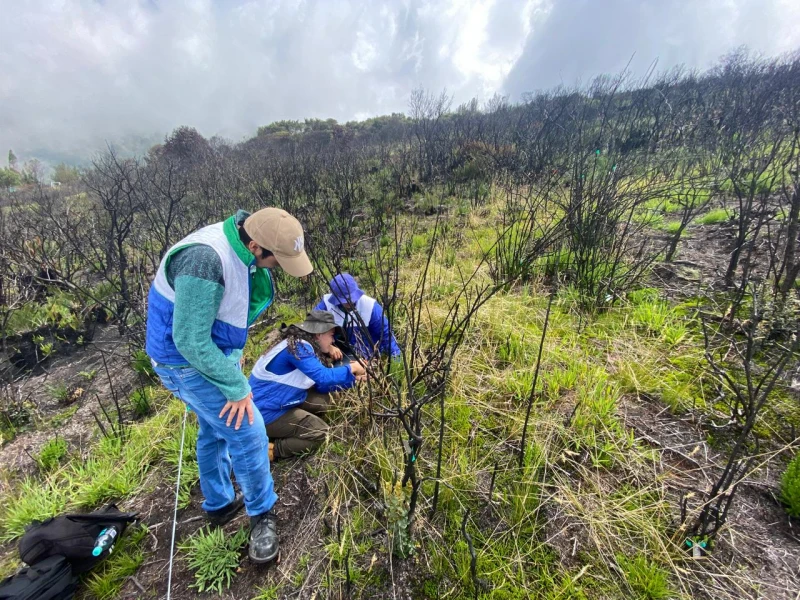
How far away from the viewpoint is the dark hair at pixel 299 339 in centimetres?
235

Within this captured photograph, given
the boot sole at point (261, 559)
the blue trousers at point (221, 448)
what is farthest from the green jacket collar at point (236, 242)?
the boot sole at point (261, 559)

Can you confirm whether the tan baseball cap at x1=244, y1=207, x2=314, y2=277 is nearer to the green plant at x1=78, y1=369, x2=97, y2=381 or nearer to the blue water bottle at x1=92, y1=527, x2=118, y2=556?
the blue water bottle at x1=92, y1=527, x2=118, y2=556

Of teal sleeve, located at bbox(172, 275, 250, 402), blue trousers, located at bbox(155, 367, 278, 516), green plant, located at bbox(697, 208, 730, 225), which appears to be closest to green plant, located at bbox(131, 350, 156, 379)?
blue trousers, located at bbox(155, 367, 278, 516)

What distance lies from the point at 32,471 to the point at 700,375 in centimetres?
497

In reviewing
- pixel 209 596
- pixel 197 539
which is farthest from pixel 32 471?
pixel 209 596

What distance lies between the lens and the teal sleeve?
1.37 meters

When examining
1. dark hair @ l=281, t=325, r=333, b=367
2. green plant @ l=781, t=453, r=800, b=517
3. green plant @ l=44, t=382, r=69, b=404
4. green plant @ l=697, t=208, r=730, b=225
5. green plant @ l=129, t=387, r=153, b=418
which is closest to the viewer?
green plant @ l=781, t=453, r=800, b=517

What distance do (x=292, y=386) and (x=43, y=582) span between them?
143 centimetres

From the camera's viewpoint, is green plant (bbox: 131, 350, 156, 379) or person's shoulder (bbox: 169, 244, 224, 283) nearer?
person's shoulder (bbox: 169, 244, 224, 283)

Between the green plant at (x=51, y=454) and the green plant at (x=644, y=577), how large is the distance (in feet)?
12.7

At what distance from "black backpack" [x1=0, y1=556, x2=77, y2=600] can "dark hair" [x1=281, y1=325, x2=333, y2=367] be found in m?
1.51

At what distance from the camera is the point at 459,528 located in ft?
5.48

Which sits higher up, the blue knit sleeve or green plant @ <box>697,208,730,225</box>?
green plant @ <box>697,208,730,225</box>

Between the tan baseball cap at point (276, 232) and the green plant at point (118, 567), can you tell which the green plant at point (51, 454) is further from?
the tan baseball cap at point (276, 232)
